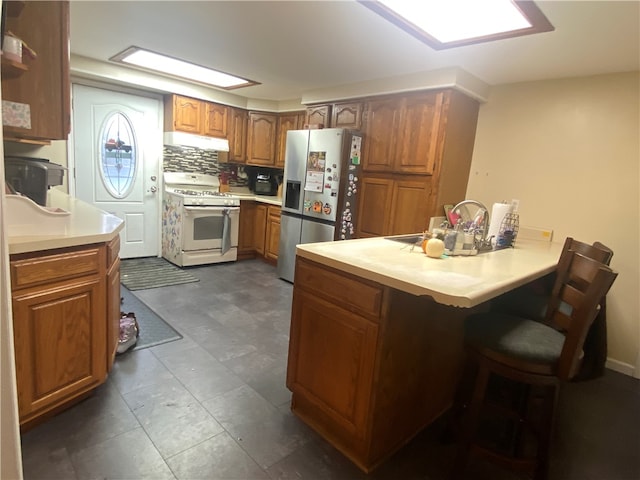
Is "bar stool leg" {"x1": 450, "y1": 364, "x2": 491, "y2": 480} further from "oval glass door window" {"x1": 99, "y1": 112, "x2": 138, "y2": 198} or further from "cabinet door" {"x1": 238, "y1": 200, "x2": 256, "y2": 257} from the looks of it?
"oval glass door window" {"x1": 99, "y1": 112, "x2": 138, "y2": 198}

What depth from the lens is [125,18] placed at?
8.04ft

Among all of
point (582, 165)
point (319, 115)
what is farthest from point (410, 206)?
point (319, 115)

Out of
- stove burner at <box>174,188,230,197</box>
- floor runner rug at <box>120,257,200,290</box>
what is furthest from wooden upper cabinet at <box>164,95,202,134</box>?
floor runner rug at <box>120,257,200,290</box>

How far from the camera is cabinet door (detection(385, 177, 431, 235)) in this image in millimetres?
3219

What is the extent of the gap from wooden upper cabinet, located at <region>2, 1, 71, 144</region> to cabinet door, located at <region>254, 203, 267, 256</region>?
115 inches

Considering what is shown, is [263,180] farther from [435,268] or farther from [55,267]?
[435,268]

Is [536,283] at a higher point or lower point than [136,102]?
lower

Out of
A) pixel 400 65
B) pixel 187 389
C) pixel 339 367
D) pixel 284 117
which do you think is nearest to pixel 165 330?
pixel 187 389

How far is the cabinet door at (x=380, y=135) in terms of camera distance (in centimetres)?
340

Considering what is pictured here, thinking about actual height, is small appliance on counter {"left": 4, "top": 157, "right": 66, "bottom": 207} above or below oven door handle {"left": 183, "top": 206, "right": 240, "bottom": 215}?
above

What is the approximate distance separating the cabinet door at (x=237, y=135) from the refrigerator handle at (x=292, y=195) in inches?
48.7

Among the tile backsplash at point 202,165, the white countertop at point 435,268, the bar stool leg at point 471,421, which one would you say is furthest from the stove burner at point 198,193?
the bar stool leg at point 471,421

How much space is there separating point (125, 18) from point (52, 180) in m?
1.19

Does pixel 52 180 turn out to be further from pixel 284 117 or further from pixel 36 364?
pixel 284 117
